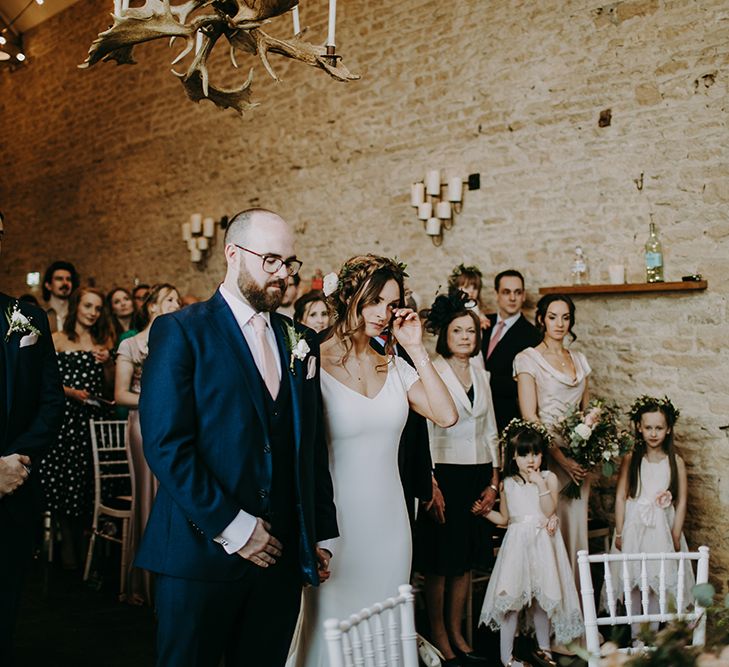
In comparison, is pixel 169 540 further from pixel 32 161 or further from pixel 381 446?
pixel 32 161

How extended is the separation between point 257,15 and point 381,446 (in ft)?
4.92

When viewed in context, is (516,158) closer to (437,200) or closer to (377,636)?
(437,200)

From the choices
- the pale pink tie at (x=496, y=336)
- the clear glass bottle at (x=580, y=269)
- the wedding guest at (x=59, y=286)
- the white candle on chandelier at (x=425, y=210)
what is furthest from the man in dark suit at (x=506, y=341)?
the wedding guest at (x=59, y=286)

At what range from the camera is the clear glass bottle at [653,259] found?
5469mm

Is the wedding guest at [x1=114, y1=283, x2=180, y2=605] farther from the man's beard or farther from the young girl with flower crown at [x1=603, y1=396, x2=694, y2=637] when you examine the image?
the young girl with flower crown at [x1=603, y1=396, x2=694, y2=637]

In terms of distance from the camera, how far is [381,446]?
2.88 m

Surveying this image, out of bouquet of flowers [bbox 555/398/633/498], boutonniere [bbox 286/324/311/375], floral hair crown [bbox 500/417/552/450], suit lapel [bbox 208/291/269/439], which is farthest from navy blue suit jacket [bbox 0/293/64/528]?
bouquet of flowers [bbox 555/398/633/498]

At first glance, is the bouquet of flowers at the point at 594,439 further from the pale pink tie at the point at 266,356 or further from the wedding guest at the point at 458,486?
the pale pink tie at the point at 266,356

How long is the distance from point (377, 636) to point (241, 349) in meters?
0.86

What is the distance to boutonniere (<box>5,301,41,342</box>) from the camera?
109 inches

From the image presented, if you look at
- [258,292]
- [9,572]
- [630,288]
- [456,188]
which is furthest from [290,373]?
[456,188]

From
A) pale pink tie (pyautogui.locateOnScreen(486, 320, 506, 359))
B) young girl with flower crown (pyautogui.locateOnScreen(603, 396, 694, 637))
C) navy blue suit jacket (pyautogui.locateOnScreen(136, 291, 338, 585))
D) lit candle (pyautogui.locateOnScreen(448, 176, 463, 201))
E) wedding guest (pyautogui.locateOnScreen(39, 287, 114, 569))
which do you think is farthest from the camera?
lit candle (pyautogui.locateOnScreen(448, 176, 463, 201))

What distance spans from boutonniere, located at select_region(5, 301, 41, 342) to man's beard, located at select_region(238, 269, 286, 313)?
0.88 m

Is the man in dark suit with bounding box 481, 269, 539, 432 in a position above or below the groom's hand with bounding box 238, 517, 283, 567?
above
